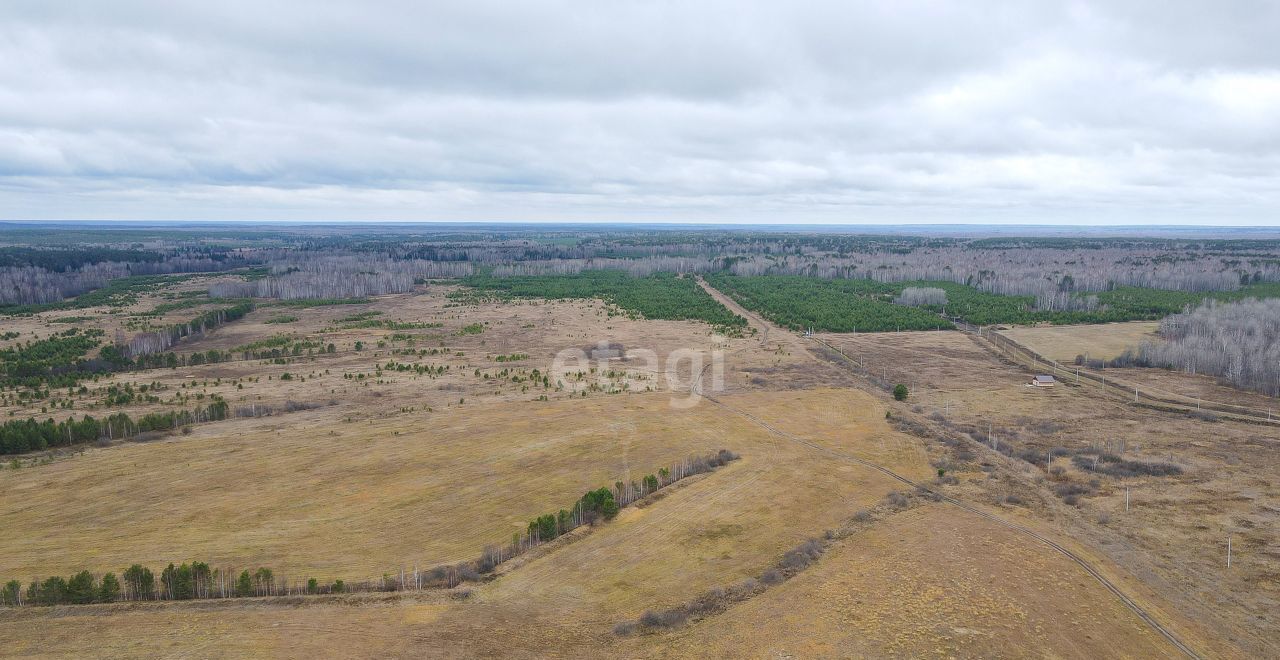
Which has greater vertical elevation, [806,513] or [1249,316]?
[1249,316]

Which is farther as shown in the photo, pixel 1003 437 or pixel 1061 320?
pixel 1061 320

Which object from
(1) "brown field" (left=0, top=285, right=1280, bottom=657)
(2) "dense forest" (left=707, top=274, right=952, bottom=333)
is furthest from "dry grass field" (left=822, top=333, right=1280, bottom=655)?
(2) "dense forest" (left=707, top=274, right=952, bottom=333)

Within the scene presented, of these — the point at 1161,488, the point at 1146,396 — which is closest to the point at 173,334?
the point at 1161,488

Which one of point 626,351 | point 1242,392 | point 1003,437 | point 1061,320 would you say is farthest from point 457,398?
point 1061,320

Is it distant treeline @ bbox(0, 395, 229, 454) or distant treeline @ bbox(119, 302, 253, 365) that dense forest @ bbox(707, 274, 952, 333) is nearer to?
distant treeline @ bbox(0, 395, 229, 454)

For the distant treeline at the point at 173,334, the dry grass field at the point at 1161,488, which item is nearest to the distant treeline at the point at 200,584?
the dry grass field at the point at 1161,488

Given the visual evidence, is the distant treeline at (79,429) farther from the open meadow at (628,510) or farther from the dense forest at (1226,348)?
the dense forest at (1226,348)

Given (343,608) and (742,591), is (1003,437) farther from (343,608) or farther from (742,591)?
(343,608)
